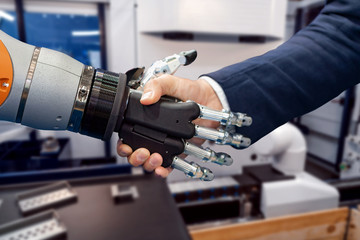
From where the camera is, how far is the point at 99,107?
15.0 inches

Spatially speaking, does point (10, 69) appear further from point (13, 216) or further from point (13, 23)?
point (13, 23)

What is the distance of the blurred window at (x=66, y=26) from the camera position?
5.17ft

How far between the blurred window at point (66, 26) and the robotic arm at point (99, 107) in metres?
1.22

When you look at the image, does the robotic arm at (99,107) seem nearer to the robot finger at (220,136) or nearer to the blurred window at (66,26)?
the robot finger at (220,136)

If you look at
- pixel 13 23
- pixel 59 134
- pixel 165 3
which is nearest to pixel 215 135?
pixel 165 3

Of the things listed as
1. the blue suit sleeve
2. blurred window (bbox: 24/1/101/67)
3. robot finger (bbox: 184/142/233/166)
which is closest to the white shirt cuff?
the blue suit sleeve

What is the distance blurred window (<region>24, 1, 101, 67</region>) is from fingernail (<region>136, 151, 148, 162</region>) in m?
1.24

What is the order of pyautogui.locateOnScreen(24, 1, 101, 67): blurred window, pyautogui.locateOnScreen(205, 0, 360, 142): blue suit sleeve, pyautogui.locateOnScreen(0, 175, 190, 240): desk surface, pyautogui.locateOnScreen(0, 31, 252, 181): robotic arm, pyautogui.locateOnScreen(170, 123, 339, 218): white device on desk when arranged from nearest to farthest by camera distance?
pyautogui.locateOnScreen(0, 31, 252, 181): robotic arm → pyautogui.locateOnScreen(205, 0, 360, 142): blue suit sleeve → pyautogui.locateOnScreen(0, 175, 190, 240): desk surface → pyautogui.locateOnScreen(170, 123, 339, 218): white device on desk → pyautogui.locateOnScreen(24, 1, 101, 67): blurred window

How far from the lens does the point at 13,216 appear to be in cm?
92

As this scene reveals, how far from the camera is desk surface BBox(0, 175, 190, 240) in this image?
860 mm

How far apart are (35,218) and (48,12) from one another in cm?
127

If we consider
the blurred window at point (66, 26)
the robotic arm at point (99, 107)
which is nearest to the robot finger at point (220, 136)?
the robotic arm at point (99, 107)

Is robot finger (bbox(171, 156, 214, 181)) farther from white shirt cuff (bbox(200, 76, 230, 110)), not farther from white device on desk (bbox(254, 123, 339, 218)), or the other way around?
white device on desk (bbox(254, 123, 339, 218))

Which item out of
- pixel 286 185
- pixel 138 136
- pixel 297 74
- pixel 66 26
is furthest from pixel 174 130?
pixel 66 26
